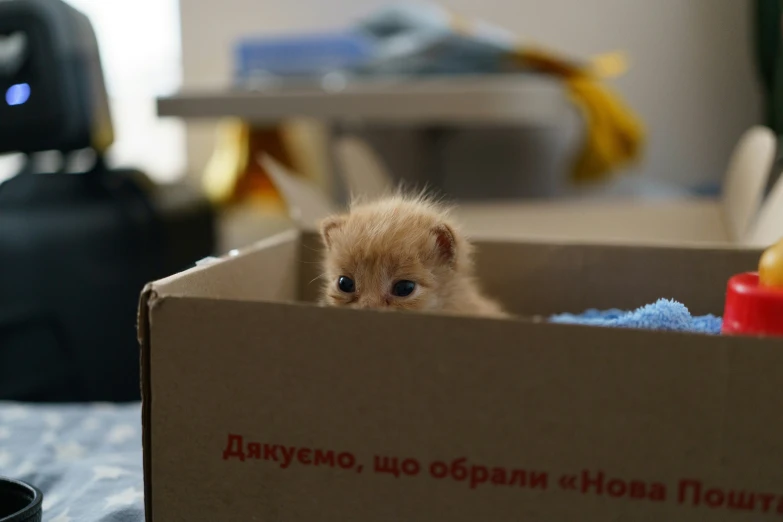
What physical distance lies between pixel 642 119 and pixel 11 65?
1899mm

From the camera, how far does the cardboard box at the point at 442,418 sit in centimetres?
51

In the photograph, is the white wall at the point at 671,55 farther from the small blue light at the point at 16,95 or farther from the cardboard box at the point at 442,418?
the cardboard box at the point at 442,418

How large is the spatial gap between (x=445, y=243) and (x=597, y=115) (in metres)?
1.21

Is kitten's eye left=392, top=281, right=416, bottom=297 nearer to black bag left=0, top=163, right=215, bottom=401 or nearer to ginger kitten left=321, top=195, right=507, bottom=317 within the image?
ginger kitten left=321, top=195, right=507, bottom=317

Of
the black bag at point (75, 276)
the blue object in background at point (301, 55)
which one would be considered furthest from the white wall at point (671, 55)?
the black bag at point (75, 276)

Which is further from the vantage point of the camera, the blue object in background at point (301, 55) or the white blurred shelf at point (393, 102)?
the blue object in background at point (301, 55)

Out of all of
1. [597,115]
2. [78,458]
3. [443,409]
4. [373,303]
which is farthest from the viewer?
[597,115]

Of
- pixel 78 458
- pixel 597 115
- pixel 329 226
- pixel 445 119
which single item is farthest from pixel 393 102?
pixel 78 458

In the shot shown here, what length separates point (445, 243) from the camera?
0.88 meters

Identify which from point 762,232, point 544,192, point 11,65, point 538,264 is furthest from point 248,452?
point 544,192

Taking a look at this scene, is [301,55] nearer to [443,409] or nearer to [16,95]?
[16,95]

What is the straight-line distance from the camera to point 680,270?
0.95 m

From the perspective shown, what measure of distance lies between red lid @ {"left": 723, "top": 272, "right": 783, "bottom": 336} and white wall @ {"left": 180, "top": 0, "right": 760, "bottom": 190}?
→ 1840mm

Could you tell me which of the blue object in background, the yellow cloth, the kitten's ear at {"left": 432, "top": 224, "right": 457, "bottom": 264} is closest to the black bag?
the blue object in background
